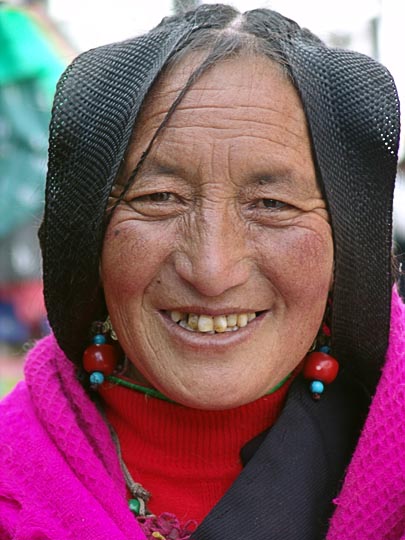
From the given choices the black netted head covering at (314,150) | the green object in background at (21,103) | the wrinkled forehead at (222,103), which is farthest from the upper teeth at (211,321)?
the green object in background at (21,103)

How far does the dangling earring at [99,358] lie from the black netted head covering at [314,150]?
176 mm

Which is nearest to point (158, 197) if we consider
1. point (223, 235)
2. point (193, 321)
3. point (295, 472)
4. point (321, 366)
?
point (223, 235)

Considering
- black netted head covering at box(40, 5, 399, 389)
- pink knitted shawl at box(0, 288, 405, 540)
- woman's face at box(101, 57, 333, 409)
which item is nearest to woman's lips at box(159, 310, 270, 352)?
woman's face at box(101, 57, 333, 409)

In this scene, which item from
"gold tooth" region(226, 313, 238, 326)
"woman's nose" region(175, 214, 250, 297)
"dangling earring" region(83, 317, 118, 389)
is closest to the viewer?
"woman's nose" region(175, 214, 250, 297)

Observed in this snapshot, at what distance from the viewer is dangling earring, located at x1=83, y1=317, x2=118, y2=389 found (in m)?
2.35

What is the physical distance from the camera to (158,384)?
2.17 metres

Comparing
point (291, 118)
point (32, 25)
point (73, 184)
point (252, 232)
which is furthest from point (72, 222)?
point (32, 25)

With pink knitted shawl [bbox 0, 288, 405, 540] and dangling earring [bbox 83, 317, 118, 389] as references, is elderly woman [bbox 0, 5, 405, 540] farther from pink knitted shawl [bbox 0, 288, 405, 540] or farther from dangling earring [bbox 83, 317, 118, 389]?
dangling earring [bbox 83, 317, 118, 389]

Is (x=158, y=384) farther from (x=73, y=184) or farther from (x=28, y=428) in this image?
(x=73, y=184)

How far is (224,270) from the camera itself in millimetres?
1999

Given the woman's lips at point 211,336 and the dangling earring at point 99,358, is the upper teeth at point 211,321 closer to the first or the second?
the woman's lips at point 211,336

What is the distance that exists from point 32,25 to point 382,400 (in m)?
4.99

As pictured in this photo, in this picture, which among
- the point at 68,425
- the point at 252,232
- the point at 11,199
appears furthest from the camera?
the point at 11,199

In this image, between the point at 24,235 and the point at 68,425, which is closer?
the point at 68,425
